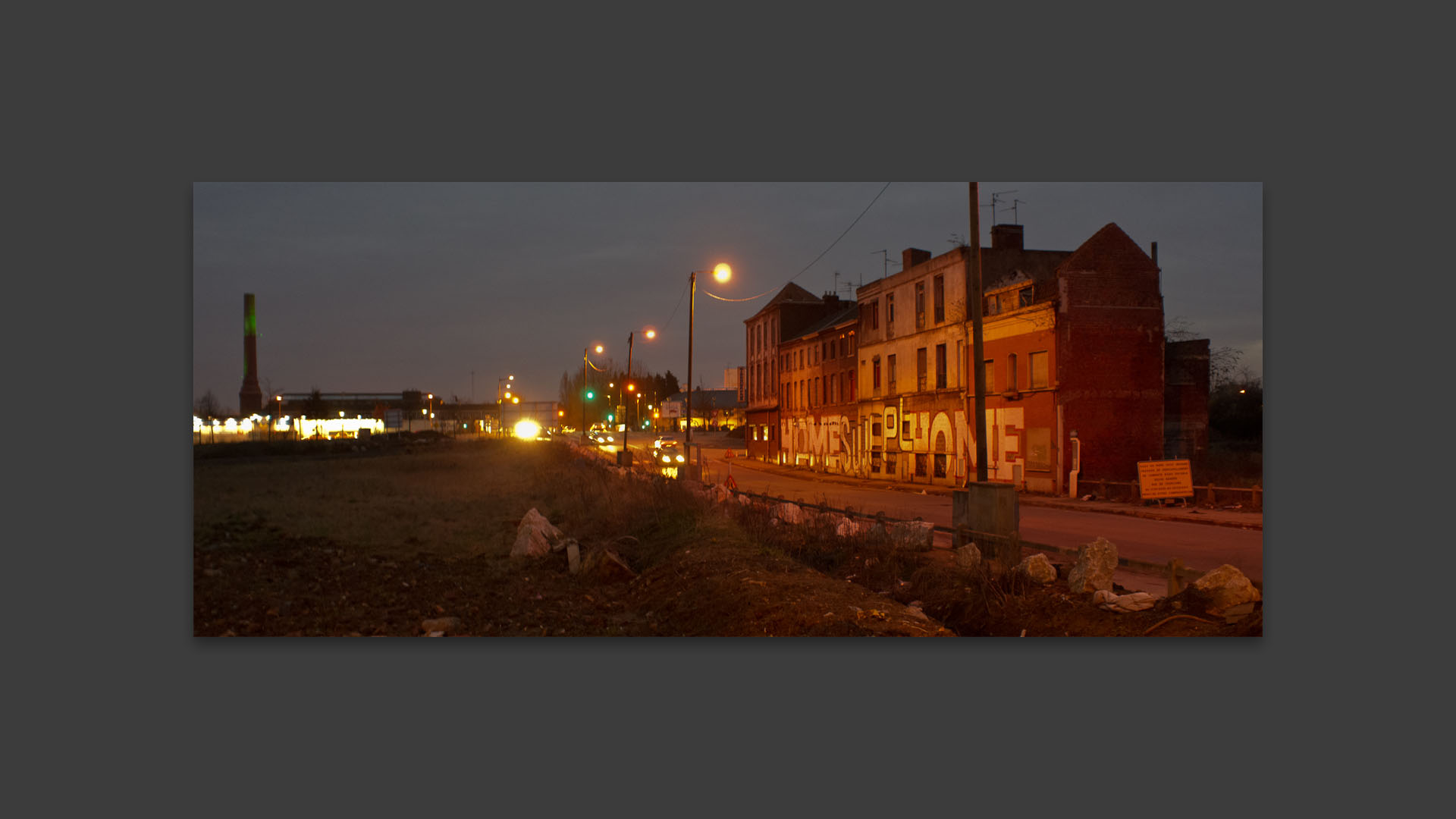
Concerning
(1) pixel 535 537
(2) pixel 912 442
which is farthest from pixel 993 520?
(2) pixel 912 442

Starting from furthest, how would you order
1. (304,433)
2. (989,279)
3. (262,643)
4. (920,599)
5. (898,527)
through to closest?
(989,279)
(304,433)
(898,527)
(920,599)
(262,643)

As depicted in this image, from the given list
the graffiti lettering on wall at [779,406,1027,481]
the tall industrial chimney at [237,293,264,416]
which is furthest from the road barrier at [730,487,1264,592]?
the tall industrial chimney at [237,293,264,416]

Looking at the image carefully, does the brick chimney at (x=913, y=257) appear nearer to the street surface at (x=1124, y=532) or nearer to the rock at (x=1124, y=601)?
the street surface at (x=1124, y=532)

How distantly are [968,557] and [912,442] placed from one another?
835 inches

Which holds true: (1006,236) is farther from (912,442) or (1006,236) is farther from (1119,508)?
(1119,508)

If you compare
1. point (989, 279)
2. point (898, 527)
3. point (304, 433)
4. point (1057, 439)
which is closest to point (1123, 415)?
point (1057, 439)

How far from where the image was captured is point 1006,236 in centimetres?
3038

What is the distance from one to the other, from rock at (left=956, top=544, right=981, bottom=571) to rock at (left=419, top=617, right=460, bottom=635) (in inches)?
230

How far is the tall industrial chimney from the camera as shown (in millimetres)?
10945

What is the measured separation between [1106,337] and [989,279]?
590 centimetres

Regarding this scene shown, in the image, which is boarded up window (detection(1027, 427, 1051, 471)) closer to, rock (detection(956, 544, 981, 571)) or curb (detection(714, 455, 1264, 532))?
curb (detection(714, 455, 1264, 532))

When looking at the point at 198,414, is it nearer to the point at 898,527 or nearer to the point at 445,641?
the point at 445,641

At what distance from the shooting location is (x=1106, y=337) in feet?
78.4

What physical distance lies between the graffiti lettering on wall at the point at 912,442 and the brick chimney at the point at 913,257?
5.82m
